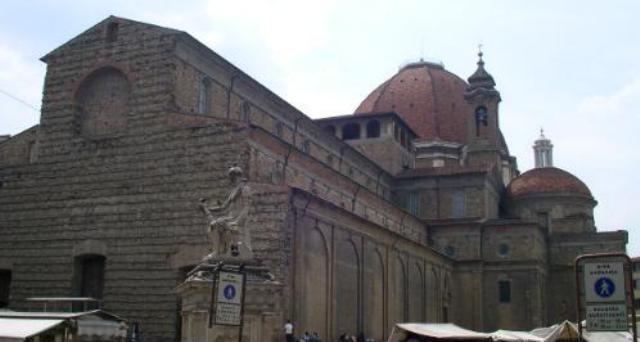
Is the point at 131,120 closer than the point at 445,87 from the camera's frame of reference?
Yes

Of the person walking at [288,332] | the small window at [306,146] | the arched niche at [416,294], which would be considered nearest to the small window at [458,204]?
the arched niche at [416,294]

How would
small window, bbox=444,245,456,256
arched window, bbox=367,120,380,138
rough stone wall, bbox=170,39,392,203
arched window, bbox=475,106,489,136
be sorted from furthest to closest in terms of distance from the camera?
arched window, bbox=475,106,489,136 → arched window, bbox=367,120,380,138 → small window, bbox=444,245,456,256 → rough stone wall, bbox=170,39,392,203

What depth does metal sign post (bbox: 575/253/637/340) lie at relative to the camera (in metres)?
8.53

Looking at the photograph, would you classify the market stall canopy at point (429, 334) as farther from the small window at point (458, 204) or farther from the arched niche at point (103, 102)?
the small window at point (458, 204)

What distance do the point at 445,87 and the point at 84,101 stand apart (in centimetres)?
3539

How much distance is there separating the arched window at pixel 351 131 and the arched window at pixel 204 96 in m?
20.1

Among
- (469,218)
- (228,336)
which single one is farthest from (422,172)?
(228,336)

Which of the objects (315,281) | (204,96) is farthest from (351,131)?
(315,281)

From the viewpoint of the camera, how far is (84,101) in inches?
1212

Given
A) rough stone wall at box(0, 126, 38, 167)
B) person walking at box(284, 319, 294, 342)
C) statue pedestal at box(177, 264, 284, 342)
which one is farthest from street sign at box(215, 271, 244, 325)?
rough stone wall at box(0, 126, 38, 167)

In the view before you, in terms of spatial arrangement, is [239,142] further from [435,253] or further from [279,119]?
[435,253]

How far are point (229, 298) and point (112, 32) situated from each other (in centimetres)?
2216

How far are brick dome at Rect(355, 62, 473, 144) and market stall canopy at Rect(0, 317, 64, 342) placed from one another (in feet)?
146

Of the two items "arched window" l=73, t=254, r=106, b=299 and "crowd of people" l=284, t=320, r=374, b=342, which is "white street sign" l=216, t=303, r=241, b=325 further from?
"arched window" l=73, t=254, r=106, b=299
